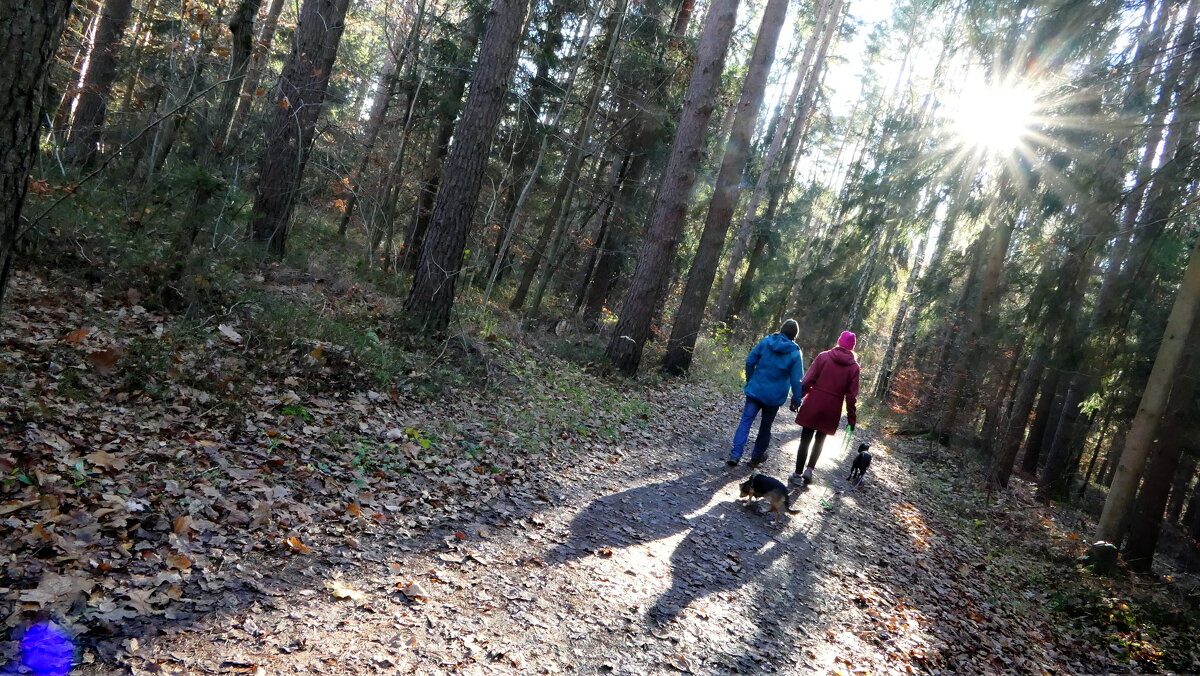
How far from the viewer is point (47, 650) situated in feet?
8.59

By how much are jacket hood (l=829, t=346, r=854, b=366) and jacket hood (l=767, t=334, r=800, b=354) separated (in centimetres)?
55

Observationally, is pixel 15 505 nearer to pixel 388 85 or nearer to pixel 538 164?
pixel 538 164

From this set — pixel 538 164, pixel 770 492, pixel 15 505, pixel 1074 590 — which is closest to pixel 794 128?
pixel 538 164

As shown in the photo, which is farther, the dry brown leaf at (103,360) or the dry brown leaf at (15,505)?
the dry brown leaf at (103,360)

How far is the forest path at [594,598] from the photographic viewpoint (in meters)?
3.24

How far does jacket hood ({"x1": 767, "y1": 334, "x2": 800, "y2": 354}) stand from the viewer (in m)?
8.05

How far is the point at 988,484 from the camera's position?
12969mm

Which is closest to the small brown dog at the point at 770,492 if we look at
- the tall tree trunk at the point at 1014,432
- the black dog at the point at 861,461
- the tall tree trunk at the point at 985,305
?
the black dog at the point at 861,461

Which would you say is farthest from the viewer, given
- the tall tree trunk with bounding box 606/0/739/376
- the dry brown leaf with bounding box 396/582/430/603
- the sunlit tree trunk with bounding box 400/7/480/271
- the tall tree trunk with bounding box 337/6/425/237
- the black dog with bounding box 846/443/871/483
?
the sunlit tree trunk with bounding box 400/7/480/271

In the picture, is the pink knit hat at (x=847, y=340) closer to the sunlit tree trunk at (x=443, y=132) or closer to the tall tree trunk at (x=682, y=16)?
the sunlit tree trunk at (x=443, y=132)

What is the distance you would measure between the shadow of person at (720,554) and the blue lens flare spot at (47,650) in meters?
3.18

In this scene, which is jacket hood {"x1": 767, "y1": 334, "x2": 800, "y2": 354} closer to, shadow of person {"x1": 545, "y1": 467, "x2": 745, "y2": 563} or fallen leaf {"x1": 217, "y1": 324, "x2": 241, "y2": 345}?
shadow of person {"x1": 545, "y1": 467, "x2": 745, "y2": 563}

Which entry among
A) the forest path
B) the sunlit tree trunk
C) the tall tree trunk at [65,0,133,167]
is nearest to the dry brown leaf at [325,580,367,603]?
the forest path

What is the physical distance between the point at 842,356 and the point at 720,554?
3595 millimetres
